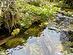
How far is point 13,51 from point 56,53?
4.90ft

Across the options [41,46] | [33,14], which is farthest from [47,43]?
[33,14]

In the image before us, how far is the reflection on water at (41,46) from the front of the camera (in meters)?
6.56

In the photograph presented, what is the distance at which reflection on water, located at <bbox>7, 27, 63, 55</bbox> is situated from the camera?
258 inches

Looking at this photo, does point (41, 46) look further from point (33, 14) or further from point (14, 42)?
point (33, 14)

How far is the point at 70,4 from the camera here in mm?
13422

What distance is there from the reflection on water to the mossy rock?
0.79 ft

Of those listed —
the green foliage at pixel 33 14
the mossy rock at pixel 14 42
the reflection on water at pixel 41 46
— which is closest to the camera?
the reflection on water at pixel 41 46

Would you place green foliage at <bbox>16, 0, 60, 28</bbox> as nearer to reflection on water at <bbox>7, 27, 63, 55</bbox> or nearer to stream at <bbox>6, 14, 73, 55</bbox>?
stream at <bbox>6, 14, 73, 55</bbox>

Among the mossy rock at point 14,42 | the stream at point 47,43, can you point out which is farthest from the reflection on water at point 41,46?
the mossy rock at point 14,42

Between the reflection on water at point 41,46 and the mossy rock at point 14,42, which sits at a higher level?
the mossy rock at point 14,42

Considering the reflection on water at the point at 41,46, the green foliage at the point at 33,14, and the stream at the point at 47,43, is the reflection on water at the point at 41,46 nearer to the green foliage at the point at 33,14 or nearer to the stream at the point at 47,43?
the stream at the point at 47,43

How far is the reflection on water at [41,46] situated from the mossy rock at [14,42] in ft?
0.79

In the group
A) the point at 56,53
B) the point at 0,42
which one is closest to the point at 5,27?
the point at 0,42

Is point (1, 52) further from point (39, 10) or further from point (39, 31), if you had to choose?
point (39, 10)
